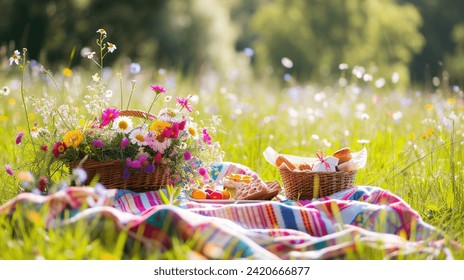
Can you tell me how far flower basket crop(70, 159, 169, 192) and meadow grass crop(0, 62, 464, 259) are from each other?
1.48 ft

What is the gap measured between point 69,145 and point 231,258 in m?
1.31

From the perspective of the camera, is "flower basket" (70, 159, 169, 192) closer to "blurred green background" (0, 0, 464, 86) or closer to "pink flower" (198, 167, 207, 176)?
"pink flower" (198, 167, 207, 176)

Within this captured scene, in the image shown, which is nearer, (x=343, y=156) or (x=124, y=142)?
(x=124, y=142)

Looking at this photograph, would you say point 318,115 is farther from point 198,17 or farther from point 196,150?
point 198,17

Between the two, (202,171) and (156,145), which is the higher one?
(156,145)

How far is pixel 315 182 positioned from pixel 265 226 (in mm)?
605

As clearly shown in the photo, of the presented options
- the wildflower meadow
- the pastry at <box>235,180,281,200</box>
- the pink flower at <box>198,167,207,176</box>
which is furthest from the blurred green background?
the pastry at <box>235,180,281,200</box>

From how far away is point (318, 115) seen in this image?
562 cm

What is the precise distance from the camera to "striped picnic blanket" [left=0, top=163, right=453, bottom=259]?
2568mm

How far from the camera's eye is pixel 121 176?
3.59m

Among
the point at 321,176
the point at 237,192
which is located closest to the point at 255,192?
the point at 237,192

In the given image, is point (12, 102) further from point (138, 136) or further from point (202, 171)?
point (202, 171)

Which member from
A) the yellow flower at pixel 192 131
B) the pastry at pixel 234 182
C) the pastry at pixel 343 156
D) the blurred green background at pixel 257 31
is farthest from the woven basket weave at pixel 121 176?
the blurred green background at pixel 257 31

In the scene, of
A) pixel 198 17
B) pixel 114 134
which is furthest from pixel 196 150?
pixel 198 17
